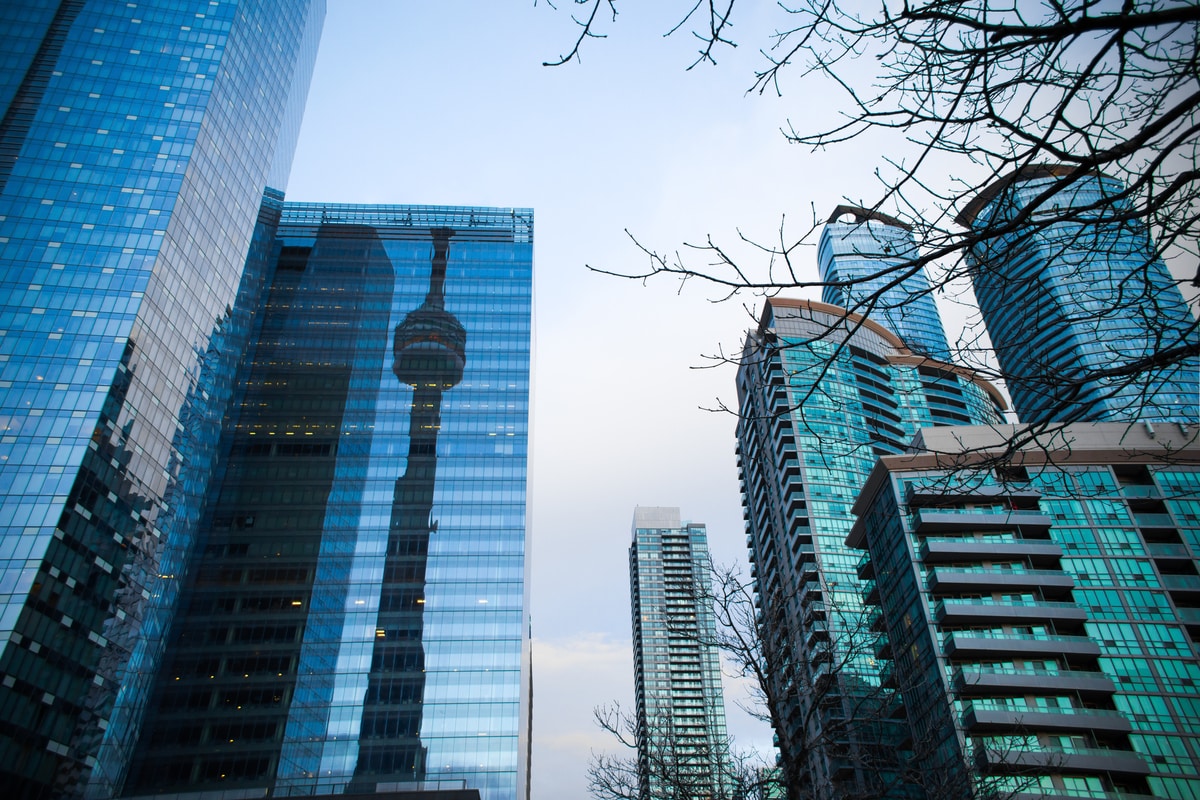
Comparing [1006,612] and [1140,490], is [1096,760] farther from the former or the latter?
[1140,490]

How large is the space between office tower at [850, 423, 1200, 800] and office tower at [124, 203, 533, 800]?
3417 centimetres

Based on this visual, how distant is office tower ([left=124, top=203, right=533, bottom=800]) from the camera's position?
201 ft

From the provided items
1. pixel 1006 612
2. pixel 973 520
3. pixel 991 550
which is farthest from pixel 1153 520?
pixel 1006 612

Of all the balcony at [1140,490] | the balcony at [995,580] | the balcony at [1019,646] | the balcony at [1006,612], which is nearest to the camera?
the balcony at [1019,646]

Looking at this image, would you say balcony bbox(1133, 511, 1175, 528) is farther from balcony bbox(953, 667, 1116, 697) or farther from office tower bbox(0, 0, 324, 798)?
office tower bbox(0, 0, 324, 798)

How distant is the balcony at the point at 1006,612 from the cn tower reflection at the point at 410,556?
146 ft

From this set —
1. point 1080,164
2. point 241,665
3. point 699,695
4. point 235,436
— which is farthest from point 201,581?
point 699,695

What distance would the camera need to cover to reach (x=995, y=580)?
52281 mm

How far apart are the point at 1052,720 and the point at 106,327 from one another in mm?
72070

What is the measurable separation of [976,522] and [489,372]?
166 feet

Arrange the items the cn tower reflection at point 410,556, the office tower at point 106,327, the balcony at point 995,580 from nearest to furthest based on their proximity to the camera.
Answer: the office tower at point 106,327 < the balcony at point 995,580 < the cn tower reflection at point 410,556

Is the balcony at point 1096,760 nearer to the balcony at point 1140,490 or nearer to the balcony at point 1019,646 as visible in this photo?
the balcony at point 1019,646

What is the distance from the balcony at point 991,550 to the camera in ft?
176

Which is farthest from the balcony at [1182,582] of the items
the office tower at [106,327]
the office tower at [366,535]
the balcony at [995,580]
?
the office tower at [106,327]
